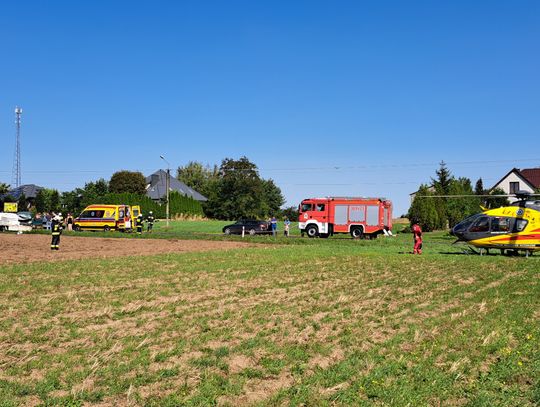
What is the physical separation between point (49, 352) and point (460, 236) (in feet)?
70.1

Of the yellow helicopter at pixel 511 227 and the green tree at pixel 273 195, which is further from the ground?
the green tree at pixel 273 195

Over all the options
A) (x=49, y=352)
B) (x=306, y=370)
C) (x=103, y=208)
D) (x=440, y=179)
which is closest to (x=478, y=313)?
(x=306, y=370)

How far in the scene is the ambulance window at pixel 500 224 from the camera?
2528cm

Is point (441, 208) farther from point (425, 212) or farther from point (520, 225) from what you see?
point (520, 225)

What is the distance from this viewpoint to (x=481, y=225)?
2586 cm

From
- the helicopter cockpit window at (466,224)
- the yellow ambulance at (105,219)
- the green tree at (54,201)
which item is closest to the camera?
the helicopter cockpit window at (466,224)

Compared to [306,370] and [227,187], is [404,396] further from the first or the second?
[227,187]

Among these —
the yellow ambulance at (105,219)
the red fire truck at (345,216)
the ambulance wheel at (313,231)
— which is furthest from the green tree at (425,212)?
the yellow ambulance at (105,219)

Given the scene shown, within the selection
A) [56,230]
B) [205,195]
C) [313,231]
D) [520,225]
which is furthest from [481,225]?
[205,195]

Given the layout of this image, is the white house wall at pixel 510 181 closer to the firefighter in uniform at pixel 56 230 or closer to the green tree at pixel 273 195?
the green tree at pixel 273 195

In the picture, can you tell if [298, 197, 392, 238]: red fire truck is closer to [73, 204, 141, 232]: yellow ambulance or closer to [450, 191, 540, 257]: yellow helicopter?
[73, 204, 141, 232]: yellow ambulance

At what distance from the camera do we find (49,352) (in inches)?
322

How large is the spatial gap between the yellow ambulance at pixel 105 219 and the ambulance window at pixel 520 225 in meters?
32.8

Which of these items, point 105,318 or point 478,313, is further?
point 478,313
